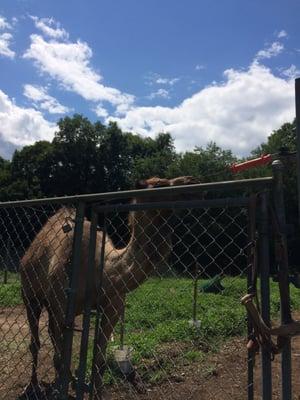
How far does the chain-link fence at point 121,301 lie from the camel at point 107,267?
11mm

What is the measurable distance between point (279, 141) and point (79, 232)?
118ft

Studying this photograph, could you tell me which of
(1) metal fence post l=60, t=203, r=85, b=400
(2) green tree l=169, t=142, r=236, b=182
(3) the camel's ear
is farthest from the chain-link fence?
(2) green tree l=169, t=142, r=236, b=182

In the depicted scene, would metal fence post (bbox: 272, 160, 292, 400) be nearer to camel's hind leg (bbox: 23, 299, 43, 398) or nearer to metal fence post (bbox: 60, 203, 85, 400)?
metal fence post (bbox: 60, 203, 85, 400)

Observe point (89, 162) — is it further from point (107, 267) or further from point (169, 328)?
point (107, 267)

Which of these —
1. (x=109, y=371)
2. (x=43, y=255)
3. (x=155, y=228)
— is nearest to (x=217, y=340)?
(x=109, y=371)

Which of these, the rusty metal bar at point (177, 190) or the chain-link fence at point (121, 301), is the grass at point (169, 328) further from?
the rusty metal bar at point (177, 190)

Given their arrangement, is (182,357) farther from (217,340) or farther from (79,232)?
(79,232)

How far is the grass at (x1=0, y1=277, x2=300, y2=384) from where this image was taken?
20.7ft

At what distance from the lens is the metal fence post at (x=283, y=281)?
210cm

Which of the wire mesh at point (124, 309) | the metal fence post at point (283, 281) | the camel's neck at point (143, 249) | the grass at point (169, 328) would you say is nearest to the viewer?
the metal fence post at point (283, 281)

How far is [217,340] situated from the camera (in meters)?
7.90

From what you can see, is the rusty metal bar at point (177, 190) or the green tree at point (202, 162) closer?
the rusty metal bar at point (177, 190)

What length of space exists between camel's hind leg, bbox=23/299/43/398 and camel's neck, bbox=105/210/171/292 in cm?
172

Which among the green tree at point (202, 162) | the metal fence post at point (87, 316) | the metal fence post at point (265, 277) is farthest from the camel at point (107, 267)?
the green tree at point (202, 162)
